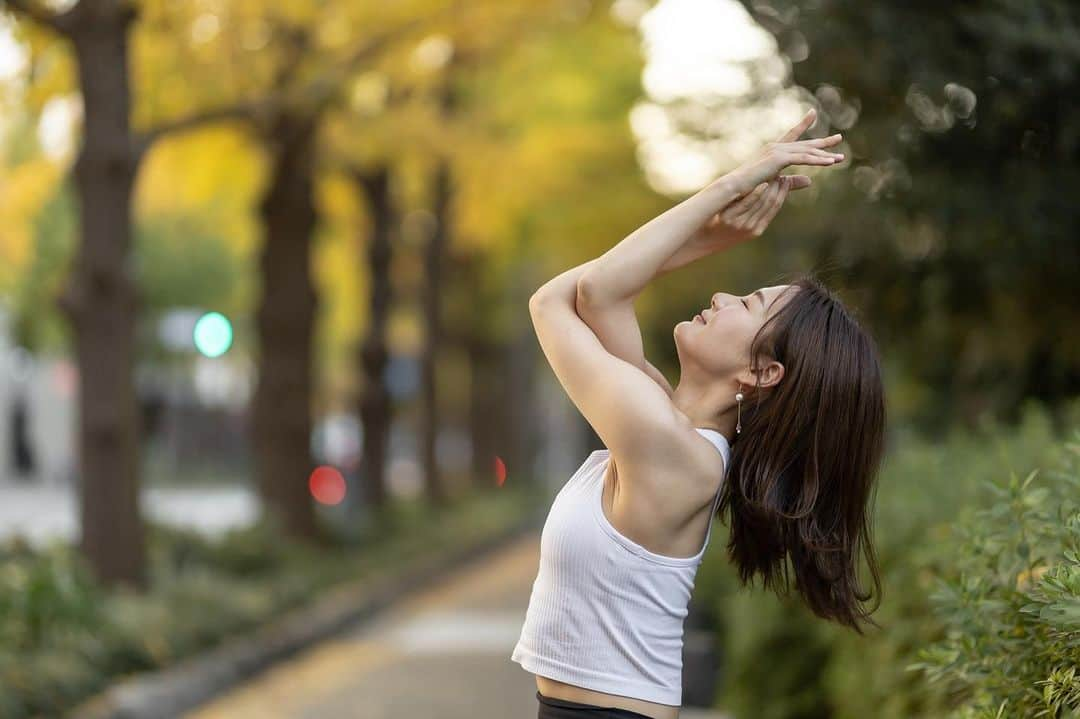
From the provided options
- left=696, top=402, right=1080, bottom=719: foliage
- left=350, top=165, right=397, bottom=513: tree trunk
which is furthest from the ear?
left=350, top=165, right=397, bottom=513: tree trunk

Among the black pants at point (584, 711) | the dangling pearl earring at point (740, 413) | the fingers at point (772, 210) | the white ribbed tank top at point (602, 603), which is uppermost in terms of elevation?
the fingers at point (772, 210)

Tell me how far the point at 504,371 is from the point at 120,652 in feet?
86.6

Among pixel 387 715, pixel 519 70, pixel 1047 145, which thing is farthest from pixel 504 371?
pixel 1047 145

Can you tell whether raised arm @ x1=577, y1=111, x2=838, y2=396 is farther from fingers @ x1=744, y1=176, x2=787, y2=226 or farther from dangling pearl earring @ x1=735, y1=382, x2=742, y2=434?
dangling pearl earring @ x1=735, y1=382, x2=742, y2=434

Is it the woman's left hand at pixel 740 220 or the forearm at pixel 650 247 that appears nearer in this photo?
the forearm at pixel 650 247

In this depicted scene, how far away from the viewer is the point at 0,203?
1738 cm

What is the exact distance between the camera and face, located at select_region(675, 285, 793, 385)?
3.44 metres

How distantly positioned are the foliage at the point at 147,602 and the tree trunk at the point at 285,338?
93 centimetres

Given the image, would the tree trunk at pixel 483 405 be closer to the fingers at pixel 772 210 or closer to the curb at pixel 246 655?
the curb at pixel 246 655

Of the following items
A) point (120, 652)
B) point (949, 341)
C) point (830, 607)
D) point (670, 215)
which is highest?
point (670, 215)

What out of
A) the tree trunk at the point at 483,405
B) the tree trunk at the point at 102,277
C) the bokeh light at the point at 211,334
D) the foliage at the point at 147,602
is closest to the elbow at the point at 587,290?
the foliage at the point at 147,602

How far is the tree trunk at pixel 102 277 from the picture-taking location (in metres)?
12.0

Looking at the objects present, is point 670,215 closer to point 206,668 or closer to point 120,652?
point 120,652

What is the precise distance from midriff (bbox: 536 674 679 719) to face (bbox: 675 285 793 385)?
69cm
